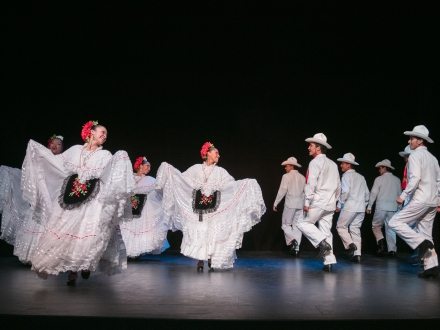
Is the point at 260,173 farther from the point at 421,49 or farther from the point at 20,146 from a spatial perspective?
the point at 20,146

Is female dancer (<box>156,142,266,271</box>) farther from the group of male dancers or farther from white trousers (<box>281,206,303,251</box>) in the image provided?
white trousers (<box>281,206,303,251</box>)

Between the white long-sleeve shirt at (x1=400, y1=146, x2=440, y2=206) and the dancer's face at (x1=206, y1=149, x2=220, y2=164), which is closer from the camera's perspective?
the white long-sleeve shirt at (x1=400, y1=146, x2=440, y2=206)

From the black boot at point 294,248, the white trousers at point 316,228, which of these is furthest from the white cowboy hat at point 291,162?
the white trousers at point 316,228

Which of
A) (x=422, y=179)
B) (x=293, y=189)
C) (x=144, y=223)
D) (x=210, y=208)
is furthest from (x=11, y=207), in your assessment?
(x=422, y=179)

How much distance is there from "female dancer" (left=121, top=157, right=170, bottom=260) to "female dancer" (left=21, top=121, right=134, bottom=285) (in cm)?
256

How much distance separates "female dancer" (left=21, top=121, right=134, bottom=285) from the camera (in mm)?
4551

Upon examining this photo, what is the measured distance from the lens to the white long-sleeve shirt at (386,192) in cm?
865

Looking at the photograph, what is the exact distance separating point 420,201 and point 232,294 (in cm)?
263

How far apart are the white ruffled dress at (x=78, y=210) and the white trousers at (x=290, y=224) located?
442 centimetres

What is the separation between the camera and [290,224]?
9000mm

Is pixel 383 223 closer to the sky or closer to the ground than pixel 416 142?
closer to the ground

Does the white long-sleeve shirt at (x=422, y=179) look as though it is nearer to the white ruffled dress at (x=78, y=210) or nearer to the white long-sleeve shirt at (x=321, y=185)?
the white long-sleeve shirt at (x=321, y=185)

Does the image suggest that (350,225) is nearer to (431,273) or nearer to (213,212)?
(431,273)

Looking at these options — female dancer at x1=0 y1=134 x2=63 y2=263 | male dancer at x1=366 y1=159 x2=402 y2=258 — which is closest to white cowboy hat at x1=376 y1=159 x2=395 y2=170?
male dancer at x1=366 y1=159 x2=402 y2=258
